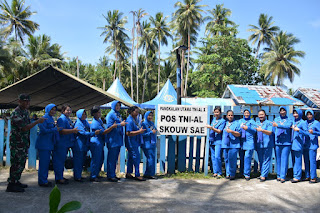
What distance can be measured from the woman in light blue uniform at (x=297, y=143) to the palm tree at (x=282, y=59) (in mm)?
31120

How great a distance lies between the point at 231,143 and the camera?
6027 millimetres

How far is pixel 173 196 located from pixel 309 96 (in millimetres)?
25744

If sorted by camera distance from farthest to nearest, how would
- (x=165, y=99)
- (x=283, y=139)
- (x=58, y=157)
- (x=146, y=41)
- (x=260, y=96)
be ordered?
(x=146, y=41)
(x=260, y=96)
(x=165, y=99)
(x=283, y=139)
(x=58, y=157)

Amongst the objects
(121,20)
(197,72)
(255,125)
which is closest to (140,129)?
(255,125)

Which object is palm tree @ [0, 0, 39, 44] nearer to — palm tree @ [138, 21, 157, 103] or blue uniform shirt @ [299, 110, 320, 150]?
palm tree @ [138, 21, 157, 103]

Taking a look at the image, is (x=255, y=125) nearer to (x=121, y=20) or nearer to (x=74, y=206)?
(x=74, y=206)

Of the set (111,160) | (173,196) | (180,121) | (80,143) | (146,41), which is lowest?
(173,196)

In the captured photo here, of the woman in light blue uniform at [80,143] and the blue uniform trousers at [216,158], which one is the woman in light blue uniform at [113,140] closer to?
the woman in light blue uniform at [80,143]

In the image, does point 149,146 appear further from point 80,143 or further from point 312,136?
point 312,136

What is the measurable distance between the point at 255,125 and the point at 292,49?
36086 mm

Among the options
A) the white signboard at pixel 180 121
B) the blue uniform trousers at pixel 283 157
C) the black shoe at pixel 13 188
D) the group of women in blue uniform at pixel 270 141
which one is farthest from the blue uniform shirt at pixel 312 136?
the black shoe at pixel 13 188

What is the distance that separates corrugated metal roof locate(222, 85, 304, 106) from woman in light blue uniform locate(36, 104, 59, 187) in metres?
17.8

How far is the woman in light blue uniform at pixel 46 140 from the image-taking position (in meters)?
4.82

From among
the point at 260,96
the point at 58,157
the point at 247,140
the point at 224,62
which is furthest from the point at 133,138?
the point at 224,62
